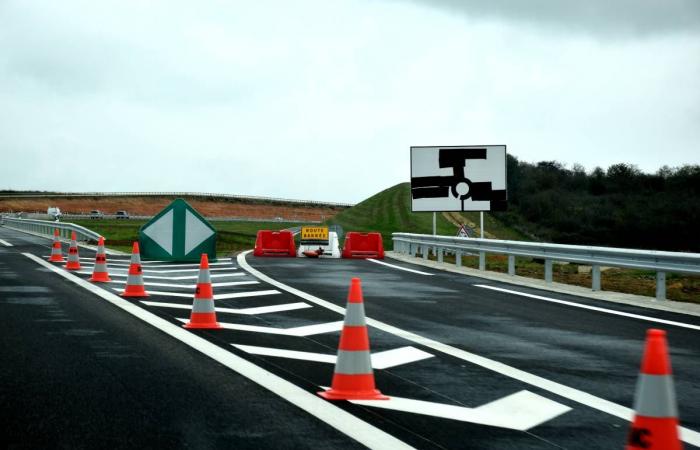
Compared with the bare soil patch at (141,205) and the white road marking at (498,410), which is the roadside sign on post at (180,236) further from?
the bare soil patch at (141,205)

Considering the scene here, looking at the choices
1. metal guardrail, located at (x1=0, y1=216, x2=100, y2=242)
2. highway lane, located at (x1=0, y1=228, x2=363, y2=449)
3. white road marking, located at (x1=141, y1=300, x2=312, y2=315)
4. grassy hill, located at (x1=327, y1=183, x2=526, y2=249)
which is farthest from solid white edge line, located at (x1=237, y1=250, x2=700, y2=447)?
grassy hill, located at (x1=327, y1=183, x2=526, y2=249)

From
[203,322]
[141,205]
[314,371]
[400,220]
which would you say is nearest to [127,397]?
[314,371]

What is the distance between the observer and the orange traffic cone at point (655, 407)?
13.5ft

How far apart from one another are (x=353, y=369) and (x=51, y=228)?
46054 millimetres

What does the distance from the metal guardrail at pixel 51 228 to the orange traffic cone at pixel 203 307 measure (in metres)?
19.9

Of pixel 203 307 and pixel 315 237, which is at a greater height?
pixel 315 237

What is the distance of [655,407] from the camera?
414 centimetres

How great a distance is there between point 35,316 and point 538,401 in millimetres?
7172

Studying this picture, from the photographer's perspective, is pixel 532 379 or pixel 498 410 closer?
pixel 498 410

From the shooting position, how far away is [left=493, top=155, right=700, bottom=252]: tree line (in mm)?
68312

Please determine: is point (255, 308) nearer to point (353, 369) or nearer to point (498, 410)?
point (353, 369)

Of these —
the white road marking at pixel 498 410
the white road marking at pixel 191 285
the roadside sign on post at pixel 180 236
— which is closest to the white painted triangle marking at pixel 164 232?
the roadside sign on post at pixel 180 236

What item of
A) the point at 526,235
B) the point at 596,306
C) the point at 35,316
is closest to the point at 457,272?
the point at 596,306

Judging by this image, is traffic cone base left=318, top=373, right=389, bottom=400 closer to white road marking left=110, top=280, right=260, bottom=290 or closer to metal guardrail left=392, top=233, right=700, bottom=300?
metal guardrail left=392, top=233, right=700, bottom=300
